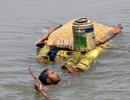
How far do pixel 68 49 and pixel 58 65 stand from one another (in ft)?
1.95

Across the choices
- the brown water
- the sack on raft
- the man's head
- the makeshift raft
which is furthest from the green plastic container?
the man's head

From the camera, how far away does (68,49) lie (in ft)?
36.7

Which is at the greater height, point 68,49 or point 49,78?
point 49,78

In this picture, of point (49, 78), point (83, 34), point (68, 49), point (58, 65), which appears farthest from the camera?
point (68, 49)

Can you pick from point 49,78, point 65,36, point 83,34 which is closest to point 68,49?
point 65,36

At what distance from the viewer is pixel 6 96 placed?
361 inches

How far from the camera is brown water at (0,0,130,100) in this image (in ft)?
30.3

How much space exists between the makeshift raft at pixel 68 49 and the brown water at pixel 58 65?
0.62 ft

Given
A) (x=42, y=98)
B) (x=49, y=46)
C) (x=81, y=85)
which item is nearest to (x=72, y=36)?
(x=49, y=46)

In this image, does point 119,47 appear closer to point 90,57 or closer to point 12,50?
point 90,57

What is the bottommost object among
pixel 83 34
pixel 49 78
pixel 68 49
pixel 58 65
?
pixel 58 65

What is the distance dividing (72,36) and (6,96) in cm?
294

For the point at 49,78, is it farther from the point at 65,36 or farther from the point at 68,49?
the point at 65,36

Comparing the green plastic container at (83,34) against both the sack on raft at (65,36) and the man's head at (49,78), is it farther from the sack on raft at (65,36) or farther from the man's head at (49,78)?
the man's head at (49,78)
